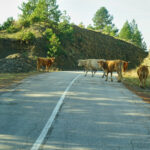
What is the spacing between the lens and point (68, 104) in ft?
31.1

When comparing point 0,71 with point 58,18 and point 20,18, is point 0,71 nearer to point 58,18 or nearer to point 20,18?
point 58,18

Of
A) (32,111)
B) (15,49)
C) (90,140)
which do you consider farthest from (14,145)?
(15,49)

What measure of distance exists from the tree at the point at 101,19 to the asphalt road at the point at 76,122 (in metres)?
98.9

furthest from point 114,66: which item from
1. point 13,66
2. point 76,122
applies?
point 13,66

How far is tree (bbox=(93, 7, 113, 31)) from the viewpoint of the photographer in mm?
106812

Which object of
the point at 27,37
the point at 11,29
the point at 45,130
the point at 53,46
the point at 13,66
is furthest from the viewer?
the point at 11,29

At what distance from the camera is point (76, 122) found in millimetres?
7230

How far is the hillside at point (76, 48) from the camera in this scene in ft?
140

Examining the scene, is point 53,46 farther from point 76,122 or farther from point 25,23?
point 76,122

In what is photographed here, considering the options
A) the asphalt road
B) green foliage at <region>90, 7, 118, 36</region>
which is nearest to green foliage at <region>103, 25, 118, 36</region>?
green foliage at <region>90, 7, 118, 36</region>

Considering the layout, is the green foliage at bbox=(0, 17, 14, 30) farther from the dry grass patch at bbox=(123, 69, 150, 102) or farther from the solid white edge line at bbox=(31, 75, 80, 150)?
the solid white edge line at bbox=(31, 75, 80, 150)

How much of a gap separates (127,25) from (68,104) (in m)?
90.4

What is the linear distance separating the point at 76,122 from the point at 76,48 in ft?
164

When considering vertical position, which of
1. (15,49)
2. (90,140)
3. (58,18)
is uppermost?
(58,18)
